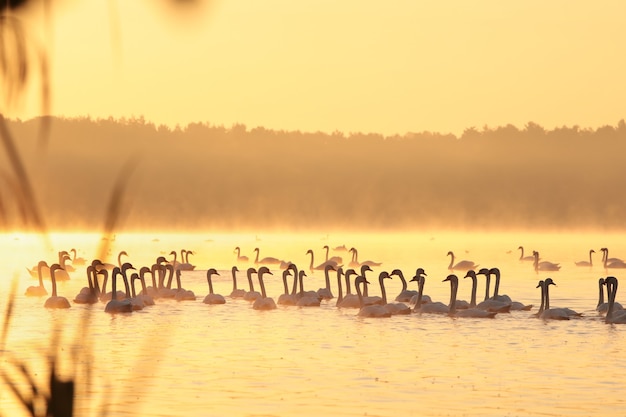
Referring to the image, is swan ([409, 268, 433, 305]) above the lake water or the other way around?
above

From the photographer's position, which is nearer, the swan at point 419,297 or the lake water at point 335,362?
the lake water at point 335,362

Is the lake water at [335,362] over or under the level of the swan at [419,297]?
under

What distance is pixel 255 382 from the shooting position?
23688mm

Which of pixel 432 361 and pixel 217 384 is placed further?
pixel 432 361

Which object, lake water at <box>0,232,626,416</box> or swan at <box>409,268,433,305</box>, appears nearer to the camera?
lake water at <box>0,232,626,416</box>

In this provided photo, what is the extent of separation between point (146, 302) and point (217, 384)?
20.2m

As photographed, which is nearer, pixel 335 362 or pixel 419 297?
pixel 335 362

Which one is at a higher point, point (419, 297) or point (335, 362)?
point (419, 297)

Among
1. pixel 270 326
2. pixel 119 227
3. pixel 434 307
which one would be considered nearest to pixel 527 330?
pixel 434 307

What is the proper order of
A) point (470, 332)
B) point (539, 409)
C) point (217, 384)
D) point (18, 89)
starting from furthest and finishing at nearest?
1. point (470, 332)
2. point (217, 384)
3. point (539, 409)
4. point (18, 89)

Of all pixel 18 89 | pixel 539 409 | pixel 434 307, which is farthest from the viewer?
pixel 434 307

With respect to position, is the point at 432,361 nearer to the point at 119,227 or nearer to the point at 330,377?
the point at 330,377

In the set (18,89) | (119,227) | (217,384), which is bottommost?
(217,384)

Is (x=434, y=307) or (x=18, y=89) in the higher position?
(x=18, y=89)
